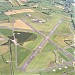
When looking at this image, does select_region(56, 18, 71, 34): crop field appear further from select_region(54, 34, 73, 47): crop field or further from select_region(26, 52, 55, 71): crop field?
select_region(26, 52, 55, 71): crop field

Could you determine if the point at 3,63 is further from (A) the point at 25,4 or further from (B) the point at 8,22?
(A) the point at 25,4

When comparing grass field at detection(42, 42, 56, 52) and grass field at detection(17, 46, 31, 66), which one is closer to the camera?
grass field at detection(17, 46, 31, 66)

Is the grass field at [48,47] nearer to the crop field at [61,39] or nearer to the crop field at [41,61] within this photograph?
the crop field at [41,61]

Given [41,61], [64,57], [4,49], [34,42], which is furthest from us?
[34,42]

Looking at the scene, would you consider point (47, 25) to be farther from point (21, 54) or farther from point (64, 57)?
point (21, 54)

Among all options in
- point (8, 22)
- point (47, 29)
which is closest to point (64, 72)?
point (47, 29)

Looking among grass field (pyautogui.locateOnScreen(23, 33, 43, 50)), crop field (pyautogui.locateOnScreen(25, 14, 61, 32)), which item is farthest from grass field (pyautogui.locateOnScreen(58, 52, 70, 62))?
crop field (pyautogui.locateOnScreen(25, 14, 61, 32))

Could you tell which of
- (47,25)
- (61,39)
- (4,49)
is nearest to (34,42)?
(61,39)
